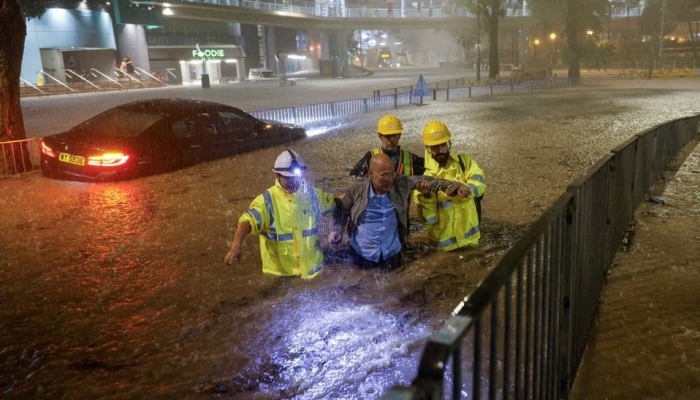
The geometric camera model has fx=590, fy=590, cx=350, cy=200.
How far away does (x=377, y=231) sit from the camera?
5.33 metres

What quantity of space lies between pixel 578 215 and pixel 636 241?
3126mm

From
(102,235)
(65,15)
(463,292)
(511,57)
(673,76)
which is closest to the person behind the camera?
(463,292)

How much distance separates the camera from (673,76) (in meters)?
41.7

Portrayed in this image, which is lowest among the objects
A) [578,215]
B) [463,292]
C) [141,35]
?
[463,292]

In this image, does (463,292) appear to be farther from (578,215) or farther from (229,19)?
(229,19)

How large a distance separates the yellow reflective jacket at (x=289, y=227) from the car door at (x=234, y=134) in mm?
6767

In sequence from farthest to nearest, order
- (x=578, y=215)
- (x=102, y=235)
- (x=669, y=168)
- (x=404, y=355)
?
(x=669, y=168) < (x=102, y=235) < (x=404, y=355) < (x=578, y=215)

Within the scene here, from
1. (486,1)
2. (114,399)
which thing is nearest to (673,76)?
(486,1)

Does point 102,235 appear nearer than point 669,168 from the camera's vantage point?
Yes

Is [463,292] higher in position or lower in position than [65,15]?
lower

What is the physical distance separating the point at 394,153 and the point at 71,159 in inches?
239

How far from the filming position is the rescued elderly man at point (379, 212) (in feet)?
17.1

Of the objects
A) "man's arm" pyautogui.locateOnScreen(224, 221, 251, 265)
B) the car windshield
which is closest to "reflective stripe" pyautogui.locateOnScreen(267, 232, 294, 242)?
"man's arm" pyautogui.locateOnScreen(224, 221, 251, 265)

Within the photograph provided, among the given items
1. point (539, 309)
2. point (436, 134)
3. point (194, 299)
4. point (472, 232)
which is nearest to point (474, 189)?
point (436, 134)
